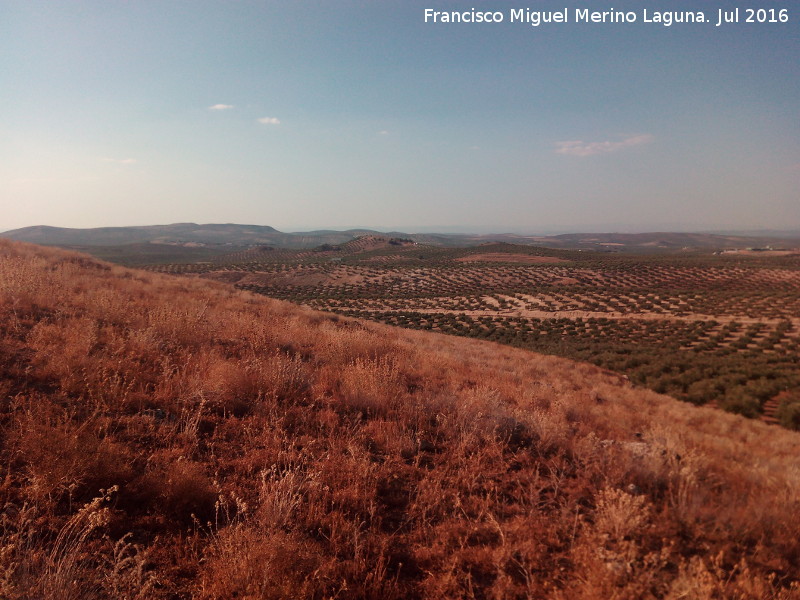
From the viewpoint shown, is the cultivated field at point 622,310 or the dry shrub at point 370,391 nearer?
the dry shrub at point 370,391

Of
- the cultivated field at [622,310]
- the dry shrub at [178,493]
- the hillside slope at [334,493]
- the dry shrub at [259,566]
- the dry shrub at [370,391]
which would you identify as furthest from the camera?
the cultivated field at [622,310]

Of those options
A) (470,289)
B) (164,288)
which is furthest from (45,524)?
(470,289)

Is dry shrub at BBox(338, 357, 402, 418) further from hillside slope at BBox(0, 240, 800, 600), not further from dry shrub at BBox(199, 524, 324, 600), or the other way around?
dry shrub at BBox(199, 524, 324, 600)

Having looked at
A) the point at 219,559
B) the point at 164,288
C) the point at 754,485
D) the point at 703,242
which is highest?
the point at 703,242

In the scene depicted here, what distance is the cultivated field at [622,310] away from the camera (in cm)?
1538

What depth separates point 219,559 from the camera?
2.30 metres

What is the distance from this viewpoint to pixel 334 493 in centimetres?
305

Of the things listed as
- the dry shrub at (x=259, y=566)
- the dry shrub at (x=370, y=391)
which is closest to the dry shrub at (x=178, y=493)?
the dry shrub at (x=259, y=566)

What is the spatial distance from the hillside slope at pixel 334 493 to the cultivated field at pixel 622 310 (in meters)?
11.7

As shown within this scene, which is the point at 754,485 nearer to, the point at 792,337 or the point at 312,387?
the point at 312,387

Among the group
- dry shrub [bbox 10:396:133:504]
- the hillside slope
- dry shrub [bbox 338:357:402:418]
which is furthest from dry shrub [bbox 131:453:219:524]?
dry shrub [bbox 338:357:402:418]

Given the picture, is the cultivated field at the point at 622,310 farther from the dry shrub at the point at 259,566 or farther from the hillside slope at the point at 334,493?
the dry shrub at the point at 259,566

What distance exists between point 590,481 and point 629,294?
1887 inches

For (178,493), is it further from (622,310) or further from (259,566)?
(622,310)
